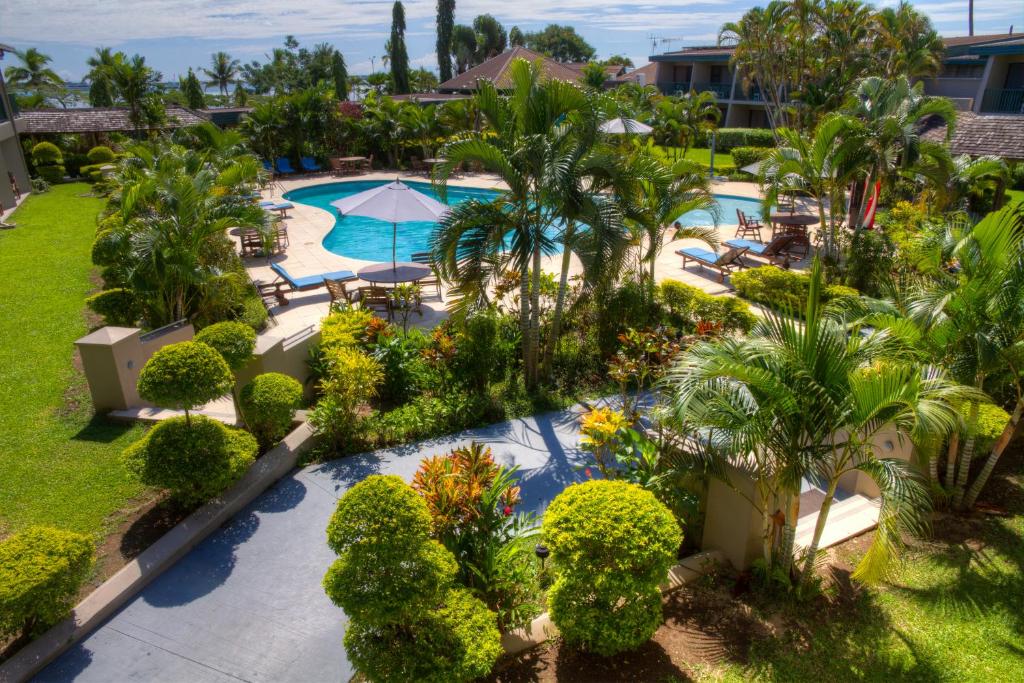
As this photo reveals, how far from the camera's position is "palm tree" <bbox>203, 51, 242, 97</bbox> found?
8700cm

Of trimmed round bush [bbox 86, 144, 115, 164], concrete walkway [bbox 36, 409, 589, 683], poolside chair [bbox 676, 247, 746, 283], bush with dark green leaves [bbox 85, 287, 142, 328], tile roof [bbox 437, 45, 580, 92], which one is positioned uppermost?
tile roof [bbox 437, 45, 580, 92]

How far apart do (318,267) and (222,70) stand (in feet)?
288

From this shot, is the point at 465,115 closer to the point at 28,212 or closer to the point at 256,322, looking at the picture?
the point at 28,212

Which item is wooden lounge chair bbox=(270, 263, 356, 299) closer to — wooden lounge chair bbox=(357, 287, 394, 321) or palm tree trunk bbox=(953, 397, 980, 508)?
wooden lounge chair bbox=(357, 287, 394, 321)

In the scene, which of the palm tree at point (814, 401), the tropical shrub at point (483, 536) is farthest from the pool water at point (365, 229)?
the palm tree at point (814, 401)

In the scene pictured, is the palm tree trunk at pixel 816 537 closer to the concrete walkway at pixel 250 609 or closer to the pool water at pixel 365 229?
the concrete walkway at pixel 250 609

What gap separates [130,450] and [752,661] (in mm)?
5805

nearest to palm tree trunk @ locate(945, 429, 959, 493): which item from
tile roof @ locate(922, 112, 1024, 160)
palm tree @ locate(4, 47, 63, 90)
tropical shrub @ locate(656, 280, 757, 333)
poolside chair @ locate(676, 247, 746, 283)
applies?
tropical shrub @ locate(656, 280, 757, 333)

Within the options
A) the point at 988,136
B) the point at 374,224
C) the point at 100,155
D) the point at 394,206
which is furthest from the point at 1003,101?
the point at 100,155

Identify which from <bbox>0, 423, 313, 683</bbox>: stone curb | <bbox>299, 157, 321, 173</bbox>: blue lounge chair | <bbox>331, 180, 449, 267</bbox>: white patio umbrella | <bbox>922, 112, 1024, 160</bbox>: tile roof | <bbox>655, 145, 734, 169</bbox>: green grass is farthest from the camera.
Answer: <bbox>655, 145, 734, 169</bbox>: green grass

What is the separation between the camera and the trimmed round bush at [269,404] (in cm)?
719

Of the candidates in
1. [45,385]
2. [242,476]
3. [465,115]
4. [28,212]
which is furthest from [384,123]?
[242,476]

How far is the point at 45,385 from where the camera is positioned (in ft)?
29.7

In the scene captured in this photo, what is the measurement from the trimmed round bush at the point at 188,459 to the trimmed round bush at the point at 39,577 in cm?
102
